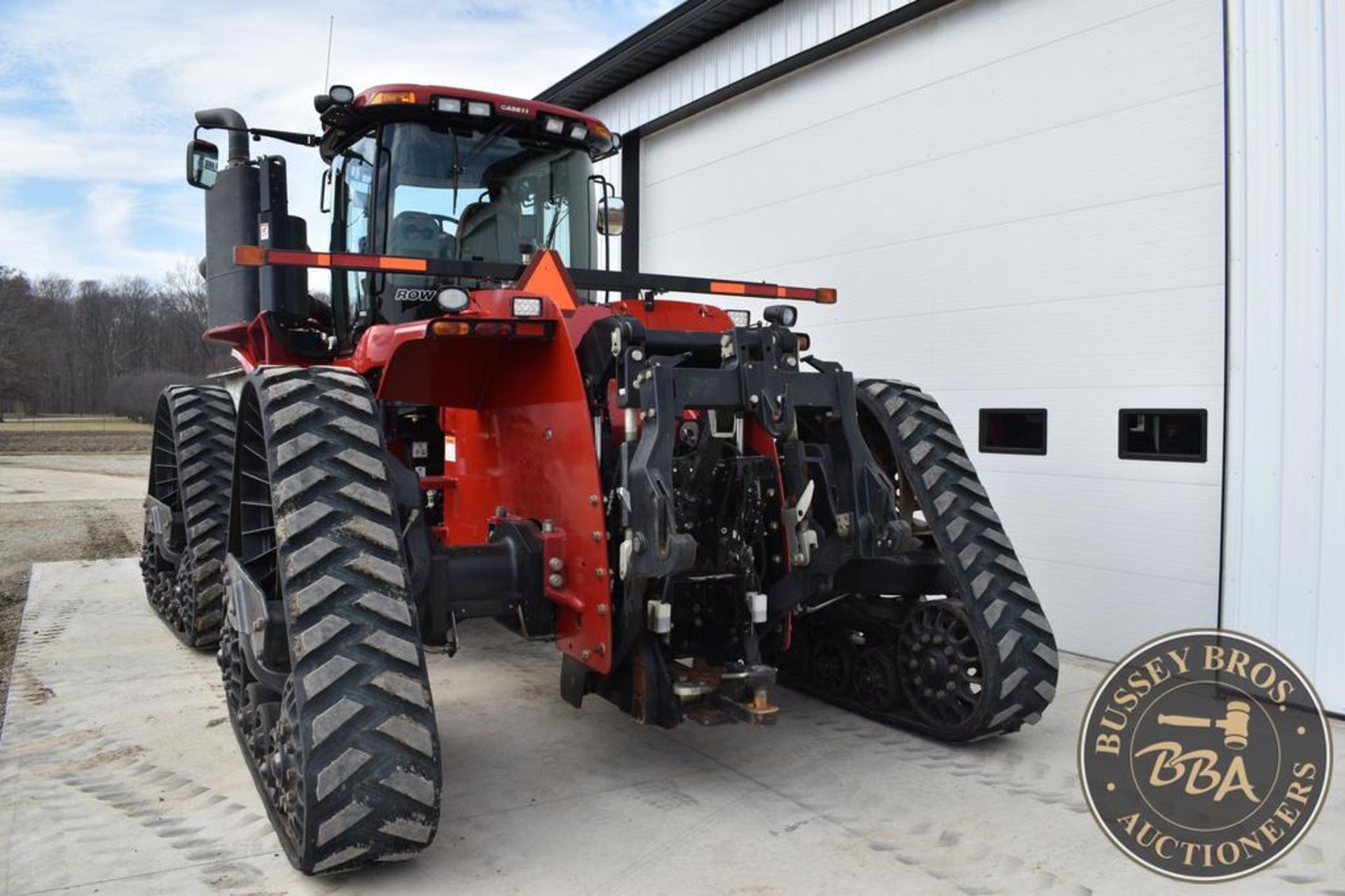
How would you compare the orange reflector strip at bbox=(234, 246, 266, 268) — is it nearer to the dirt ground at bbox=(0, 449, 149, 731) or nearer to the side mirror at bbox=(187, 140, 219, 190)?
the side mirror at bbox=(187, 140, 219, 190)

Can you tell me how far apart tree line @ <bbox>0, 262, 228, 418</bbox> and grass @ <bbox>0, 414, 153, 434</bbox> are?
3.58ft

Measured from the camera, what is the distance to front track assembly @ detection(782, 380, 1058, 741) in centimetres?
429

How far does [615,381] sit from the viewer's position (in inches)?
154

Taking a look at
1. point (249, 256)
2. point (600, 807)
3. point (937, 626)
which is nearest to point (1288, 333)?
point (937, 626)

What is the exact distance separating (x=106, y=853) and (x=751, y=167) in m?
7.37

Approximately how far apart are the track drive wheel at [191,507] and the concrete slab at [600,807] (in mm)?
644

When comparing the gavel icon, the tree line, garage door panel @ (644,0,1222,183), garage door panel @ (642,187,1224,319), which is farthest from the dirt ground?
the tree line

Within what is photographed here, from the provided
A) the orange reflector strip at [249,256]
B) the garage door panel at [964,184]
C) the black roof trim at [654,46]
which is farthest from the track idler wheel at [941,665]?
the black roof trim at [654,46]

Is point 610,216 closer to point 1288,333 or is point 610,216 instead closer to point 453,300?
point 453,300

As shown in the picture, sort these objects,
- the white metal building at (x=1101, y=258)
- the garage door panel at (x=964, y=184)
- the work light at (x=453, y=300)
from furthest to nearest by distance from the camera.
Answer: the garage door panel at (x=964, y=184) → the white metal building at (x=1101, y=258) → the work light at (x=453, y=300)

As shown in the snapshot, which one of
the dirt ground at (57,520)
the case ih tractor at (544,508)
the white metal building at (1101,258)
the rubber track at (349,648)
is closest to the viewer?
the rubber track at (349,648)

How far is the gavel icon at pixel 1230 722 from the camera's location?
4.60 metres

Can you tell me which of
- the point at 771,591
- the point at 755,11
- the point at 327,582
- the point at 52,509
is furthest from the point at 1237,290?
the point at 52,509

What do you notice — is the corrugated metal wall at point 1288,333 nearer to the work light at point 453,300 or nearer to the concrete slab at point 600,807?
the concrete slab at point 600,807
